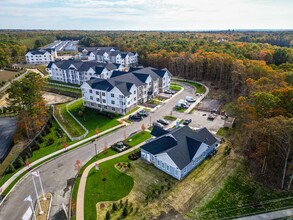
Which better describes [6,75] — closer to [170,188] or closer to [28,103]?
[28,103]

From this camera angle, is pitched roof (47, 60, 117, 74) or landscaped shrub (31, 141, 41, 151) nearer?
landscaped shrub (31, 141, 41, 151)

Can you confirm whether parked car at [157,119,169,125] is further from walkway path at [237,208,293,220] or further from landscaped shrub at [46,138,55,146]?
walkway path at [237,208,293,220]

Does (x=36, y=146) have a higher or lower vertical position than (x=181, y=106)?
lower

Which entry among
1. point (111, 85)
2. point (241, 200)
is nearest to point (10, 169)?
point (111, 85)

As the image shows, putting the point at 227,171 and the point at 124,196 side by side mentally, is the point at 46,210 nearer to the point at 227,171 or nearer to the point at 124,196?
the point at 124,196

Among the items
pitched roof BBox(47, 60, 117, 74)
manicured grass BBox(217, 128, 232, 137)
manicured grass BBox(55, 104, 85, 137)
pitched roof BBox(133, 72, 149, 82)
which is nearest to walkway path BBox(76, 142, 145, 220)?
manicured grass BBox(55, 104, 85, 137)

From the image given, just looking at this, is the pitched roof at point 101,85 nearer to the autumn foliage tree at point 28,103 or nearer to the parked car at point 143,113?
the parked car at point 143,113
